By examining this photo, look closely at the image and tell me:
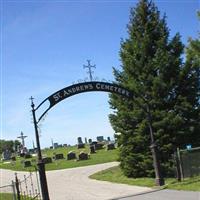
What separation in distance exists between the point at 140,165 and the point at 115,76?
5292 millimetres

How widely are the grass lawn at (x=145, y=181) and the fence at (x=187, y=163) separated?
575 mm

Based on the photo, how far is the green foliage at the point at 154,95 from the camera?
2353cm

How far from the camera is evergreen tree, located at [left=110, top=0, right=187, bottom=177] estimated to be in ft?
77.2

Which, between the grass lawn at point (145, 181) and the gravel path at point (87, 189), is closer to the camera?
the grass lawn at point (145, 181)

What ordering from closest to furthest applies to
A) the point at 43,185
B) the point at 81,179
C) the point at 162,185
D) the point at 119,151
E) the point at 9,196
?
the point at 43,185 → the point at 162,185 → the point at 9,196 → the point at 119,151 → the point at 81,179

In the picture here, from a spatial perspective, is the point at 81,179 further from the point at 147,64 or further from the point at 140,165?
the point at 147,64

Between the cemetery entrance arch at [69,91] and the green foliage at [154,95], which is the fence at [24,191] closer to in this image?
the cemetery entrance arch at [69,91]

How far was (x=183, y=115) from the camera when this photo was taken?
23.9 metres

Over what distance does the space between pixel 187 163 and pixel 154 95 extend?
13.8 feet

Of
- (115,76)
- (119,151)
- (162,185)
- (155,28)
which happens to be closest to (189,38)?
(155,28)

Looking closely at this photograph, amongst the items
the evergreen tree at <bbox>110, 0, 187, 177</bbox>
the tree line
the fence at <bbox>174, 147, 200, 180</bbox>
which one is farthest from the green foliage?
the tree line

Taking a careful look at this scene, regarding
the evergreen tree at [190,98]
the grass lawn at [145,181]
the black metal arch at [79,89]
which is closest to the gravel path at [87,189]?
the grass lawn at [145,181]

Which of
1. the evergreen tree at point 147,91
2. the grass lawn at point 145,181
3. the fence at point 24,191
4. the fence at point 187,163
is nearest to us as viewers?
the grass lawn at point 145,181

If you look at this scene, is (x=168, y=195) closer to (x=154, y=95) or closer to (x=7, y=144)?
(x=154, y=95)
